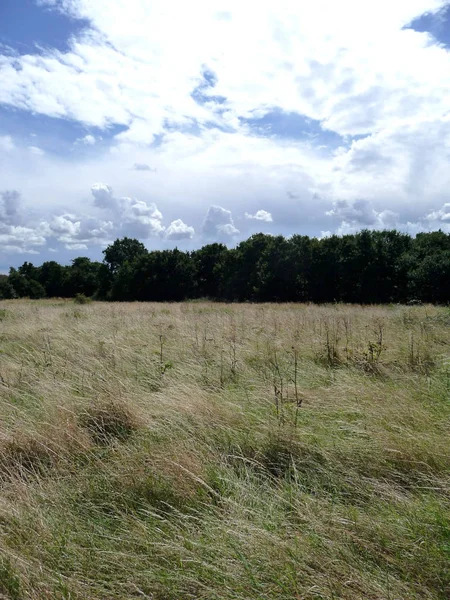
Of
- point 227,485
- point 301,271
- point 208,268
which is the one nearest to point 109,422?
point 227,485

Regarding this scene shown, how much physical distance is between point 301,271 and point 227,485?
3276 centimetres

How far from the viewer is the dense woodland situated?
96.0 feet

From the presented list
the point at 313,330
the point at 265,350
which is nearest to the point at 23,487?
the point at 265,350

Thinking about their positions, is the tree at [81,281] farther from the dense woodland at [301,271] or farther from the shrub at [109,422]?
the shrub at [109,422]

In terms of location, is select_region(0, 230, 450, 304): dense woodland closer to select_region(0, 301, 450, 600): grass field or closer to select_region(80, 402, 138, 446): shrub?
select_region(0, 301, 450, 600): grass field

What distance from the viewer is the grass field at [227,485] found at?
191 cm

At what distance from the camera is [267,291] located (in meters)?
36.1

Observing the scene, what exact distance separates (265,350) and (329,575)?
4.73m

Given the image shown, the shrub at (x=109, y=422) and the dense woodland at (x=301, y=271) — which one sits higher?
the dense woodland at (x=301, y=271)

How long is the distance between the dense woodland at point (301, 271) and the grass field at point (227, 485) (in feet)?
68.3

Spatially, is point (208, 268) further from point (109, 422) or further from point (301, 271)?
point (109, 422)

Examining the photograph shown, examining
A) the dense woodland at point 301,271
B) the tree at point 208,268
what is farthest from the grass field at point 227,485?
the tree at point 208,268

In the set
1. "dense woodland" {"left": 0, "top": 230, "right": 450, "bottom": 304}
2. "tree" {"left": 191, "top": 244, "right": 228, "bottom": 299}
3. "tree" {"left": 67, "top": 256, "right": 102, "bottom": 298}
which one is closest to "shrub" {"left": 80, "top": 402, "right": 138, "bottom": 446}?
"dense woodland" {"left": 0, "top": 230, "right": 450, "bottom": 304}

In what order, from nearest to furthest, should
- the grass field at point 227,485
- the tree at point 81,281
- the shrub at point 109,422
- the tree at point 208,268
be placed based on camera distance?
the grass field at point 227,485 → the shrub at point 109,422 → the tree at point 208,268 → the tree at point 81,281
